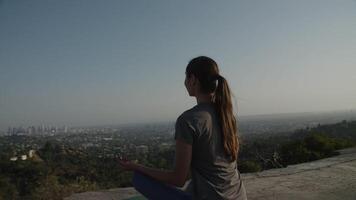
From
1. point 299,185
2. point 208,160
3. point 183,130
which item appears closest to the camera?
point 183,130

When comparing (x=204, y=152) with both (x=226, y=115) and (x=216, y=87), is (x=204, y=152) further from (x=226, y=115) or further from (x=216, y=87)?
(x=216, y=87)

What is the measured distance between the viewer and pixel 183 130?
1.56m

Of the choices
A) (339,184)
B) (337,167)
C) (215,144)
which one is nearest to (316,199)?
(339,184)

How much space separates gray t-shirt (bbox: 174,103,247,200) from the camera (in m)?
1.61

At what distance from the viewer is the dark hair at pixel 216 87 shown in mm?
1702

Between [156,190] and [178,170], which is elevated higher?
[178,170]

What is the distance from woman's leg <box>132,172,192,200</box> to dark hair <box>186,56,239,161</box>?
30 centimetres

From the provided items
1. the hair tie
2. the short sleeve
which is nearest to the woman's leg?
the short sleeve

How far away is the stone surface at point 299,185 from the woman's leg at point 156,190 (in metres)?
2.54

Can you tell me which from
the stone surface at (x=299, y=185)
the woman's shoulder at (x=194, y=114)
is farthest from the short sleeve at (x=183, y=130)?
the stone surface at (x=299, y=185)

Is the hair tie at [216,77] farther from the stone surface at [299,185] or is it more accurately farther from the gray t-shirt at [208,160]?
the stone surface at [299,185]

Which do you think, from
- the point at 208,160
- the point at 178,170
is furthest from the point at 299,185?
the point at 178,170

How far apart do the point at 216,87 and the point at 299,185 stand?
12.1 feet

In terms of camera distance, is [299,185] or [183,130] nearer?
[183,130]
